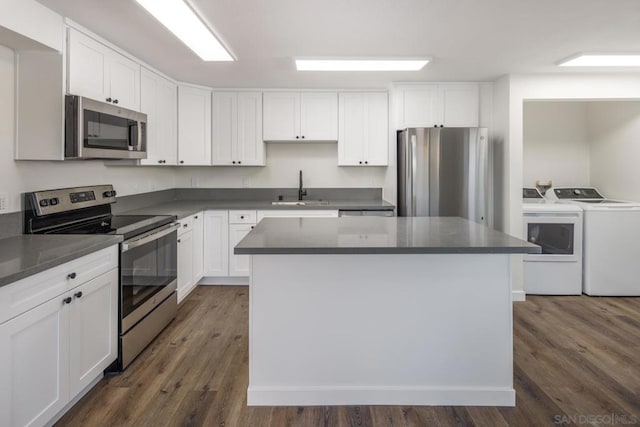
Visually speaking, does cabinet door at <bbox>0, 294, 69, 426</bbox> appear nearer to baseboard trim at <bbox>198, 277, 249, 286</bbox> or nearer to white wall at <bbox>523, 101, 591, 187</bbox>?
baseboard trim at <bbox>198, 277, 249, 286</bbox>

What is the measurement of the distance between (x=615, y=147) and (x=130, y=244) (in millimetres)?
5028

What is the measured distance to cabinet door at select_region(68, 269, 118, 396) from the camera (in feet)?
7.05

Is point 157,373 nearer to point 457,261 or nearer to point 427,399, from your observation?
point 427,399

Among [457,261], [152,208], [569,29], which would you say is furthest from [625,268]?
[152,208]

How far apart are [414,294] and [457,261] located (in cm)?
30

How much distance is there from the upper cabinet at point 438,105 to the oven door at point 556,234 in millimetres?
1229

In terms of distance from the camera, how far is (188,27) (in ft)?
9.05

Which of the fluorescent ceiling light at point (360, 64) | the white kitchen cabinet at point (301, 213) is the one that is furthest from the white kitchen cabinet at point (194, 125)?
the fluorescent ceiling light at point (360, 64)

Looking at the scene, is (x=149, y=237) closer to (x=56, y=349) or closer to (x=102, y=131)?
(x=102, y=131)

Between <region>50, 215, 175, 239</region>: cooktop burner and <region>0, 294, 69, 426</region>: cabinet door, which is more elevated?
<region>50, 215, 175, 239</region>: cooktop burner

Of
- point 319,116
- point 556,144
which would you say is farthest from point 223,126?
point 556,144

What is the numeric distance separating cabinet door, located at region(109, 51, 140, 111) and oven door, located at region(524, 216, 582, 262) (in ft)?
12.9

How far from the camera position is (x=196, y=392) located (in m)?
2.44

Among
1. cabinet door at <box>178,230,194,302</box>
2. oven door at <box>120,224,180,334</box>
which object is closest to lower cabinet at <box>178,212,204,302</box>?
cabinet door at <box>178,230,194,302</box>
